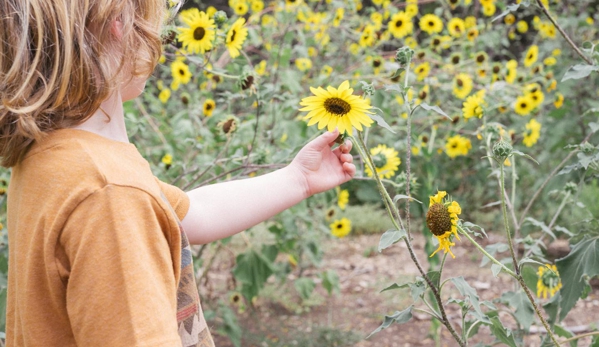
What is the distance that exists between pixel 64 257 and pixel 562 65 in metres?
3.05

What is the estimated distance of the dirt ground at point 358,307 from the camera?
2.55 metres

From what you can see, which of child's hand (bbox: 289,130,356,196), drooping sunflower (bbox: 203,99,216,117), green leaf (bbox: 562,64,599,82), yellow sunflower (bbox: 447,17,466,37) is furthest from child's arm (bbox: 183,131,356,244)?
yellow sunflower (bbox: 447,17,466,37)

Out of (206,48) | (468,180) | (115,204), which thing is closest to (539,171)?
(468,180)

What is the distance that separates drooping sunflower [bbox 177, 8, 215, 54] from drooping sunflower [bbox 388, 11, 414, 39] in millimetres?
1390

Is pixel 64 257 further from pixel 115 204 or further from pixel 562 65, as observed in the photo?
pixel 562 65

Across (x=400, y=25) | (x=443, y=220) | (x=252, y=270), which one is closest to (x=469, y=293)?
(x=443, y=220)

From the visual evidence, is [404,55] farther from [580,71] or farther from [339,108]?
[580,71]

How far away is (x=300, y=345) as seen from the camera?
8.19 ft

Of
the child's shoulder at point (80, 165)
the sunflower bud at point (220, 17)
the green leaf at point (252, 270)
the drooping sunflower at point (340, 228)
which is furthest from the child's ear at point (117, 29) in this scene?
the drooping sunflower at point (340, 228)

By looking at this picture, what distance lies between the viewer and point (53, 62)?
0.83 m

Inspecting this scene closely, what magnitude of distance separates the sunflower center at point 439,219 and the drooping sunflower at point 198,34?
0.90 metres

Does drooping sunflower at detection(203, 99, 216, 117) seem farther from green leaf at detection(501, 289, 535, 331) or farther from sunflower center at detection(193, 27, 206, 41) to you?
green leaf at detection(501, 289, 535, 331)

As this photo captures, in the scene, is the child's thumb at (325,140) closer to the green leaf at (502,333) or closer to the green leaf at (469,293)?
the green leaf at (469,293)

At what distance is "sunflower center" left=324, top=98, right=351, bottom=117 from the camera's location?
3.33ft
